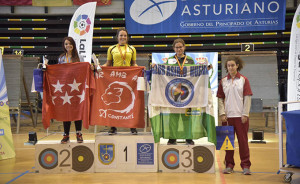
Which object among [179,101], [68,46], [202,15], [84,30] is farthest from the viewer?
[202,15]

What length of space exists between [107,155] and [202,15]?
7.20 meters

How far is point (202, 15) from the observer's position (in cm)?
1054

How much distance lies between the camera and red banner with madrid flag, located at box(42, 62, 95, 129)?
4379 mm

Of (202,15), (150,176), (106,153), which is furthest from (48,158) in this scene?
(202,15)

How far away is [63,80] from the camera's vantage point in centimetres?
441

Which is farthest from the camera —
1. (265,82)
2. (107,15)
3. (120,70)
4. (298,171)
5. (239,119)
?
(107,15)

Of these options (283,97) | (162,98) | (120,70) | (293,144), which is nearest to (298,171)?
(293,144)

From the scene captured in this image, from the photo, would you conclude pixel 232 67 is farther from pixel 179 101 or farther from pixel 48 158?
pixel 48 158

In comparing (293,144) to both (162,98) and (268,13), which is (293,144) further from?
(268,13)

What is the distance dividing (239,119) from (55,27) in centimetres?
951

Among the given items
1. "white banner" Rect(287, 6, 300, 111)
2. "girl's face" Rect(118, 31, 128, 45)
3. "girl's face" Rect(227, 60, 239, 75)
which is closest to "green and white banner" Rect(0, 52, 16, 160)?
"girl's face" Rect(118, 31, 128, 45)

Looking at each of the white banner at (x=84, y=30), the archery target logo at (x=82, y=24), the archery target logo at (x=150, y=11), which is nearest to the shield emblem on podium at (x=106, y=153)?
the white banner at (x=84, y=30)

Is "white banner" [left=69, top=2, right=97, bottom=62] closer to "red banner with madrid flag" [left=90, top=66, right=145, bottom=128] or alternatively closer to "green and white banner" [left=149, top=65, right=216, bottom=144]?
"red banner with madrid flag" [left=90, top=66, right=145, bottom=128]

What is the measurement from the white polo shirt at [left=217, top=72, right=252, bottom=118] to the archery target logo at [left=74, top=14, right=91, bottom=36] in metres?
4.48
